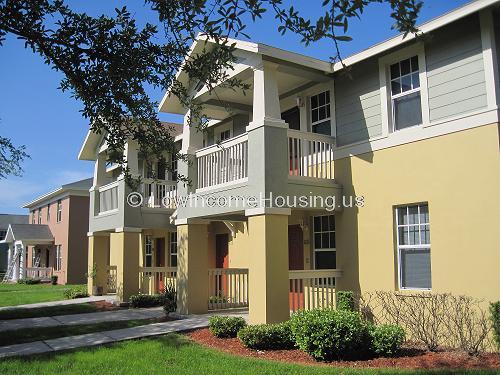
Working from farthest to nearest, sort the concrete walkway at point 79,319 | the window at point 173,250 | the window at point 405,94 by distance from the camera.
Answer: the window at point 173,250
the concrete walkway at point 79,319
the window at point 405,94

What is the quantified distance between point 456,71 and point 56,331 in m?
10.8

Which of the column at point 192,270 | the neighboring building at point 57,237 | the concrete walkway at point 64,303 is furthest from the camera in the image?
the neighboring building at point 57,237

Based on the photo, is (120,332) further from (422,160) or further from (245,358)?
(422,160)

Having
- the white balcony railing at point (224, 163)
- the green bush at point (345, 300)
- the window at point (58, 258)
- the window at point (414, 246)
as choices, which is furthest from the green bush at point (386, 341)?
the window at point (58, 258)

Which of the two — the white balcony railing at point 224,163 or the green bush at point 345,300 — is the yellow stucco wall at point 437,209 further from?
the white balcony railing at point 224,163

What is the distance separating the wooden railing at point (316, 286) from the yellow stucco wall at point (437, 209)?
0.28 metres

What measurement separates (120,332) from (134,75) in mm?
7626

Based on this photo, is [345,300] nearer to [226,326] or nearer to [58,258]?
[226,326]

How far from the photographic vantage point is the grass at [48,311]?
1588 cm

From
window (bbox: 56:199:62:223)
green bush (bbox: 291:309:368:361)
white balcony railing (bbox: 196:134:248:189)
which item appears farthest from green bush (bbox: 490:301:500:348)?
window (bbox: 56:199:62:223)

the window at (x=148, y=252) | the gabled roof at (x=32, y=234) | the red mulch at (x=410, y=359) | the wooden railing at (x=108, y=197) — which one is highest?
the wooden railing at (x=108, y=197)

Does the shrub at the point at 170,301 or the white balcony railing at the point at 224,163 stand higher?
the white balcony railing at the point at 224,163

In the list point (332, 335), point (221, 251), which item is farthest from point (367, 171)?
point (221, 251)

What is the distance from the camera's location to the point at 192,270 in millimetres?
14273
